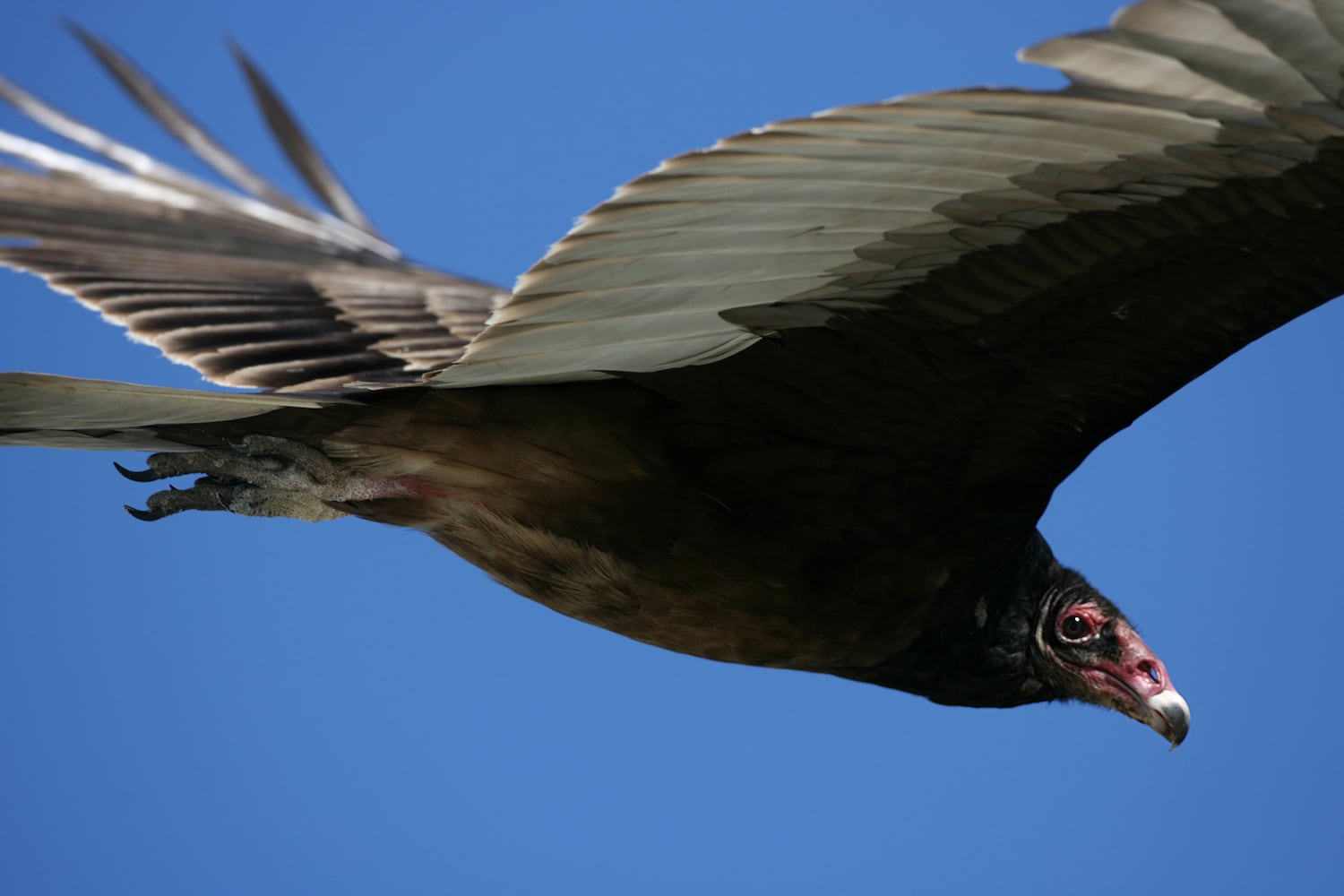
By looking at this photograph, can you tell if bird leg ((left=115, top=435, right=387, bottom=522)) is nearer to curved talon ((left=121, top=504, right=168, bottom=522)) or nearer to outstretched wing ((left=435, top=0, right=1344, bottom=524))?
curved talon ((left=121, top=504, right=168, bottom=522))

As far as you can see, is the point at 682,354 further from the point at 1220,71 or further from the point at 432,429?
the point at 1220,71

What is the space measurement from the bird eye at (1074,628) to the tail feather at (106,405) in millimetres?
1471

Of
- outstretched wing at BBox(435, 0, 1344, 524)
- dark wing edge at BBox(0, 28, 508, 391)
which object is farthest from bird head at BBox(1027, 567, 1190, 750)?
dark wing edge at BBox(0, 28, 508, 391)

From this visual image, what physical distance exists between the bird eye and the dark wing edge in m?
1.29

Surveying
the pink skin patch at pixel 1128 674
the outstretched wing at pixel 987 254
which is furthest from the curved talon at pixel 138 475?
the pink skin patch at pixel 1128 674

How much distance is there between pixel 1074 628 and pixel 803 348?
1.06 meters

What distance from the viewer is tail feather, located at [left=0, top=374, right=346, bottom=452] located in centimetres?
215

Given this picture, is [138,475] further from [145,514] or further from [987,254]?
[987,254]

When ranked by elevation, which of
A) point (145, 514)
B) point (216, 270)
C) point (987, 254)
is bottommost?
point (145, 514)

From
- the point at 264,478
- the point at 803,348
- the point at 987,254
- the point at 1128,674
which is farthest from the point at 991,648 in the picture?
the point at 264,478

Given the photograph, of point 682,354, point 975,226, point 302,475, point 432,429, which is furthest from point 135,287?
point 975,226

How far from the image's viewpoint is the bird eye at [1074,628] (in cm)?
291

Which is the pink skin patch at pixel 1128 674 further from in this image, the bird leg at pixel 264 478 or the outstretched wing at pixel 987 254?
the bird leg at pixel 264 478

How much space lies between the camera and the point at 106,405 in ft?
7.13
